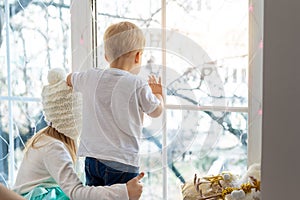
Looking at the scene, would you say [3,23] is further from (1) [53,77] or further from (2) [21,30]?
(1) [53,77]

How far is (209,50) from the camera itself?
1115mm

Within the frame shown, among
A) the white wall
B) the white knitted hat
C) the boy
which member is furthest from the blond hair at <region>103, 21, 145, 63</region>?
the white wall

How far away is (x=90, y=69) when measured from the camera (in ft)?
4.03

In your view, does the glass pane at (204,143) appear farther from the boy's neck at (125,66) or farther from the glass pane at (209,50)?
the boy's neck at (125,66)

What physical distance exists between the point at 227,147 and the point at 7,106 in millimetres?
741

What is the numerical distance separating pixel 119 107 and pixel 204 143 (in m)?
0.23

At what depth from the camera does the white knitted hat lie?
1.26 meters

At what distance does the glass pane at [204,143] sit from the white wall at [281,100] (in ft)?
0.70

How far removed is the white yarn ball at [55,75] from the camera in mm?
1286

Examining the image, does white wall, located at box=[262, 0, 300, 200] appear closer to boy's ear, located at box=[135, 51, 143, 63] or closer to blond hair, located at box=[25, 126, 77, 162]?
boy's ear, located at box=[135, 51, 143, 63]

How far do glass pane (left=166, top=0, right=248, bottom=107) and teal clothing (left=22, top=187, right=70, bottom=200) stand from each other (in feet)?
1.38

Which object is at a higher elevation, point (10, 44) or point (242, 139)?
point (10, 44)

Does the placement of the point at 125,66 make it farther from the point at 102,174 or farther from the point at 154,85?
the point at 102,174

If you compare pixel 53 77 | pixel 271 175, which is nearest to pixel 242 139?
pixel 271 175
